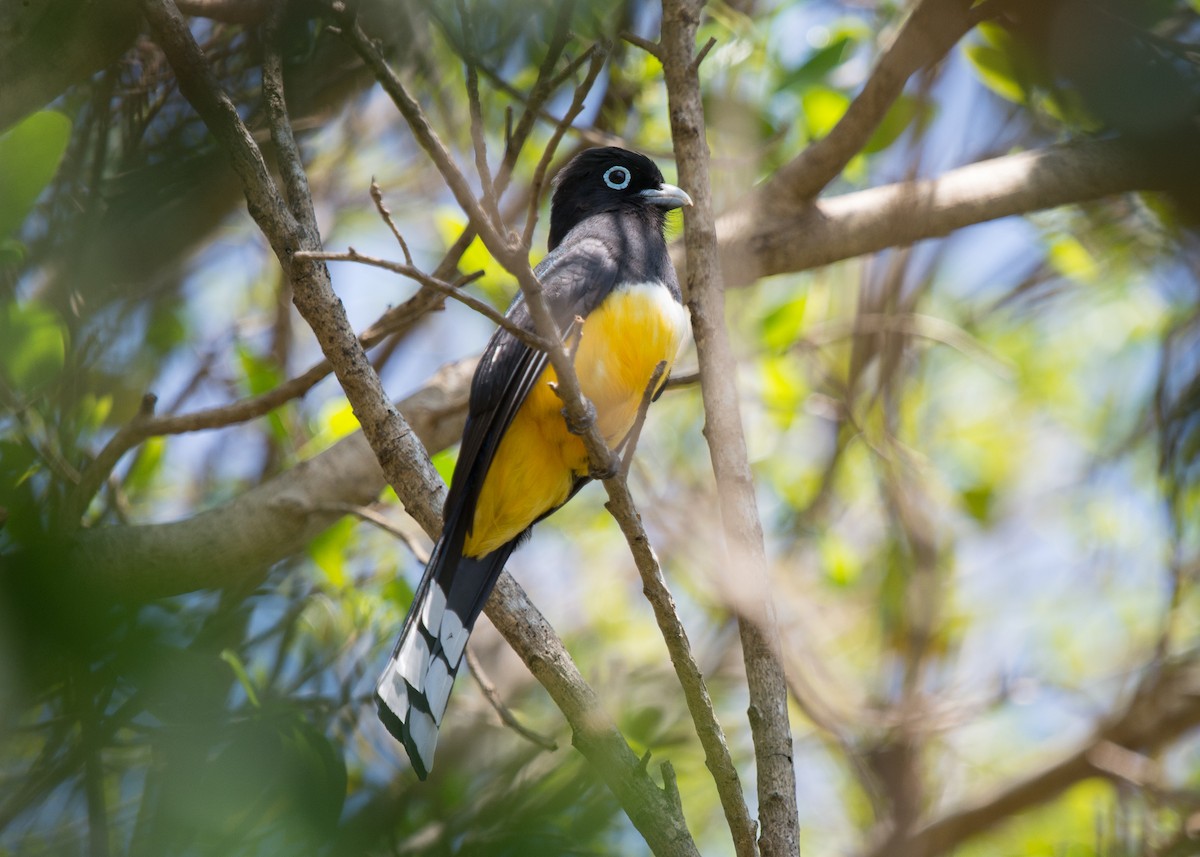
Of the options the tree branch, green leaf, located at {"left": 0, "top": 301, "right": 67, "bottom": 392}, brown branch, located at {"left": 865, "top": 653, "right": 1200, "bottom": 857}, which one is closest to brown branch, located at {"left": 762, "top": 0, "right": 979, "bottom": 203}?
the tree branch

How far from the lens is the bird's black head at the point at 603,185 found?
151 inches

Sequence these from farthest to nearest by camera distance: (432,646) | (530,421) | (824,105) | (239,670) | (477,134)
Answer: (824,105) → (530,421) → (432,646) → (477,134) → (239,670)

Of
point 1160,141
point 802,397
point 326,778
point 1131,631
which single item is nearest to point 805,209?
point 802,397

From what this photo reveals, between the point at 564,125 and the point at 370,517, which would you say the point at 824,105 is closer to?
the point at 564,125

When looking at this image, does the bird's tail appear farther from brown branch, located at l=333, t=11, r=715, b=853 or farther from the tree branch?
the tree branch

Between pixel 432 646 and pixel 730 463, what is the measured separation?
863 mm

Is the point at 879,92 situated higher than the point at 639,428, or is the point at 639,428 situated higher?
the point at 879,92

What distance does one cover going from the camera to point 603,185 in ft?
12.9

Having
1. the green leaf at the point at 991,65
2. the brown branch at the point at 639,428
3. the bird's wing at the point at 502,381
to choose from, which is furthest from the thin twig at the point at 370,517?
the green leaf at the point at 991,65

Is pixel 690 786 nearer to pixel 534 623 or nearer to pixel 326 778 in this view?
pixel 534 623

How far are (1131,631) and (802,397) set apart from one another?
10.0 ft

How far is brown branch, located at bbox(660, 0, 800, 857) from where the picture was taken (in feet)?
7.79

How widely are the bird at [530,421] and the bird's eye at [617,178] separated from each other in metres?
0.22

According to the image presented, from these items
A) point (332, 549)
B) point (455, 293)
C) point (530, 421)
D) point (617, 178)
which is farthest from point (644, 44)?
point (332, 549)
